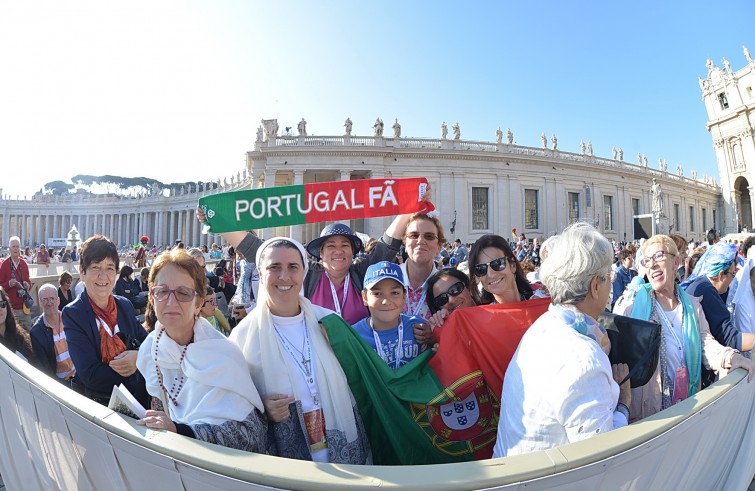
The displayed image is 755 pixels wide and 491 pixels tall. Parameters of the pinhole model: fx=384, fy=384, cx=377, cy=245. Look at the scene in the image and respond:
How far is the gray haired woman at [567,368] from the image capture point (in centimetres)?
150

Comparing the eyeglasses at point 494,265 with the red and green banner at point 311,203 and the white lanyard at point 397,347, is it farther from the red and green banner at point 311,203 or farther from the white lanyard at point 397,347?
the red and green banner at point 311,203

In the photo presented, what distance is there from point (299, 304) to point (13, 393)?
1860 millimetres

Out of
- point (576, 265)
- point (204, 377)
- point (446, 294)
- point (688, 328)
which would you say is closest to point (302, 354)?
point (204, 377)

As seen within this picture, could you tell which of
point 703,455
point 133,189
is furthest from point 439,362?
point 133,189

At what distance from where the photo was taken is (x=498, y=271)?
268 centimetres

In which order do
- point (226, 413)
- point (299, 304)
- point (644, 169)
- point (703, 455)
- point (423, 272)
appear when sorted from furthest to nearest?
point (644, 169)
point (423, 272)
point (299, 304)
point (703, 455)
point (226, 413)

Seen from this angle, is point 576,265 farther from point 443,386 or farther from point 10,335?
point 10,335

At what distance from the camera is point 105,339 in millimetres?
2811

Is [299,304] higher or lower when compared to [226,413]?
higher

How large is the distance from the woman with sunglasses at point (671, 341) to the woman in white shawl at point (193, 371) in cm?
239

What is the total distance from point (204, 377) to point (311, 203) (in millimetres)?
2492

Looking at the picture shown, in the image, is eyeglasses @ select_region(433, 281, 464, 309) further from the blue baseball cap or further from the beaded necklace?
the beaded necklace

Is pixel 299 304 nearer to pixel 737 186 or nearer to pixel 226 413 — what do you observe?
pixel 226 413

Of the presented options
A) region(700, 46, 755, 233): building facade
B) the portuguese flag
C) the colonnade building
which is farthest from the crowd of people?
region(700, 46, 755, 233): building facade
